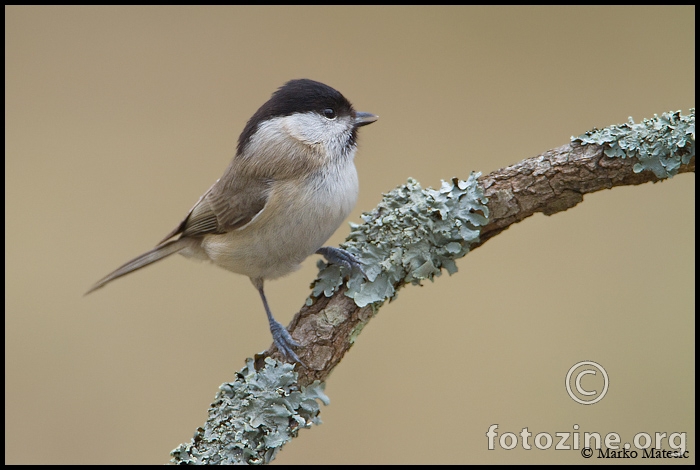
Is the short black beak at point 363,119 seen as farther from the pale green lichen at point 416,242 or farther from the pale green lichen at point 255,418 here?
the pale green lichen at point 255,418

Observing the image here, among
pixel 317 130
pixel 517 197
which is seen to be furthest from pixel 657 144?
pixel 317 130

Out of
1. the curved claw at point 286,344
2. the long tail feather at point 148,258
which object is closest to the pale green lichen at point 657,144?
the curved claw at point 286,344

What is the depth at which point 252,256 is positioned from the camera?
5.64 feet

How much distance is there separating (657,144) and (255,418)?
112 centimetres

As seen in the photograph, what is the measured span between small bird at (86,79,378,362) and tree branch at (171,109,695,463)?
13cm

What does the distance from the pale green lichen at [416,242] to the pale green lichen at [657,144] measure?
325mm

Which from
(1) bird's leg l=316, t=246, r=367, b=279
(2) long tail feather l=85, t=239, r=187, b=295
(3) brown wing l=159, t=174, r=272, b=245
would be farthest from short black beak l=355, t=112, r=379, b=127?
(2) long tail feather l=85, t=239, r=187, b=295

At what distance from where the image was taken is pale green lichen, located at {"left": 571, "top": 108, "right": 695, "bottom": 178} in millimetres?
1353

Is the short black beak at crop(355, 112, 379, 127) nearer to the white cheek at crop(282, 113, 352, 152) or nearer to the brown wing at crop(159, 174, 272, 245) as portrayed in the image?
the white cheek at crop(282, 113, 352, 152)

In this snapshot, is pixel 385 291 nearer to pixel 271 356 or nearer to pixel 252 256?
pixel 271 356

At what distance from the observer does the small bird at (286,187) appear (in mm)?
1636

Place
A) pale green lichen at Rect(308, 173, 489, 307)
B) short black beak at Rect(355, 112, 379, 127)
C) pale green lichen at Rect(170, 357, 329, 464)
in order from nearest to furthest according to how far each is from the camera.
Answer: pale green lichen at Rect(170, 357, 329, 464)
pale green lichen at Rect(308, 173, 489, 307)
short black beak at Rect(355, 112, 379, 127)

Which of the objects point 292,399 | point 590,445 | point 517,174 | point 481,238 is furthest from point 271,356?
point 590,445

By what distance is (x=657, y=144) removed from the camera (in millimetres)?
1359
